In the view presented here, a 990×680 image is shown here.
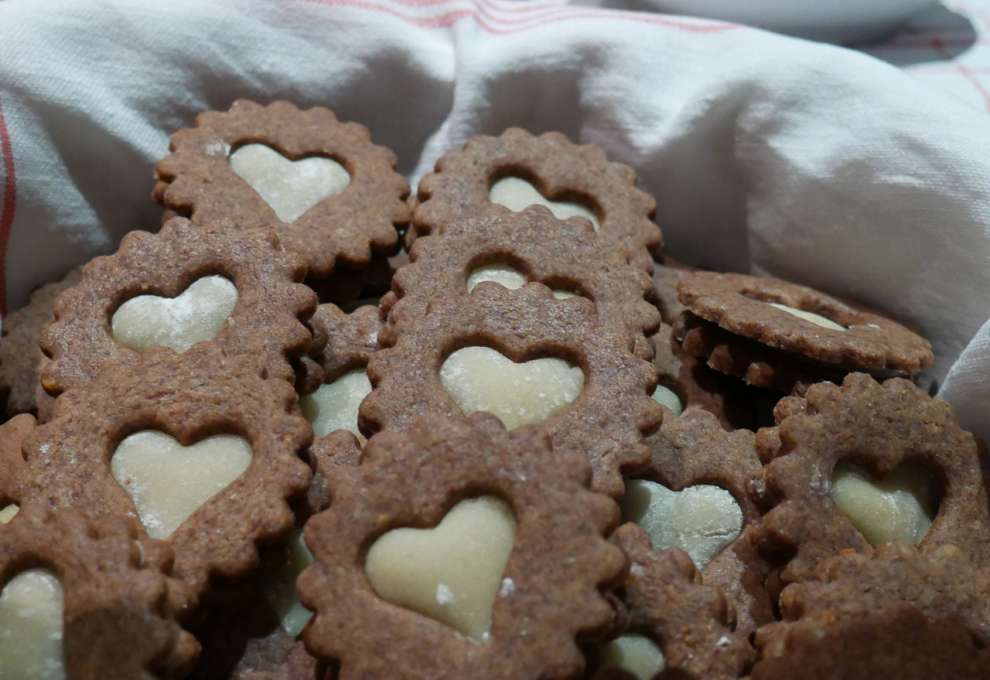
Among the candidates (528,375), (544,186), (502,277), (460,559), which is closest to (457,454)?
(460,559)

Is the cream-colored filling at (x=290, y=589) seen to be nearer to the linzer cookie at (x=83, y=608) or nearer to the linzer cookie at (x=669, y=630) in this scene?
the linzer cookie at (x=83, y=608)

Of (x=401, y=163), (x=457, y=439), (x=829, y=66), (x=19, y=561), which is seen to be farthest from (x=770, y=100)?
(x=19, y=561)

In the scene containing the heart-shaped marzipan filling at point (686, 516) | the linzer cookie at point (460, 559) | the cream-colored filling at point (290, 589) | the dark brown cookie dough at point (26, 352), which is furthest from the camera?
the dark brown cookie dough at point (26, 352)

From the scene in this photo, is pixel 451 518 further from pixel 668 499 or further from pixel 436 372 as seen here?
pixel 668 499

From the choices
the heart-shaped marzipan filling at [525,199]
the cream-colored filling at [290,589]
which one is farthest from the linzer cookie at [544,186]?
the cream-colored filling at [290,589]

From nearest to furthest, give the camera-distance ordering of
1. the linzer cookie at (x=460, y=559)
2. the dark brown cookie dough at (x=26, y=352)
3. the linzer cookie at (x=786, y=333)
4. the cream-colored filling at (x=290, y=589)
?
the linzer cookie at (x=460, y=559), the cream-colored filling at (x=290, y=589), the linzer cookie at (x=786, y=333), the dark brown cookie dough at (x=26, y=352)

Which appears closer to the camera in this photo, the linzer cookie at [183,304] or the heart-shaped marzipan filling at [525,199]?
the linzer cookie at [183,304]

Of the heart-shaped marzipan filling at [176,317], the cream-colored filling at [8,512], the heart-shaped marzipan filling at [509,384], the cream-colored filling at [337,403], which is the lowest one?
the cream-colored filling at [8,512]

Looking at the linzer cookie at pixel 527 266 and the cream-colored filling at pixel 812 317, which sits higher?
the linzer cookie at pixel 527 266
